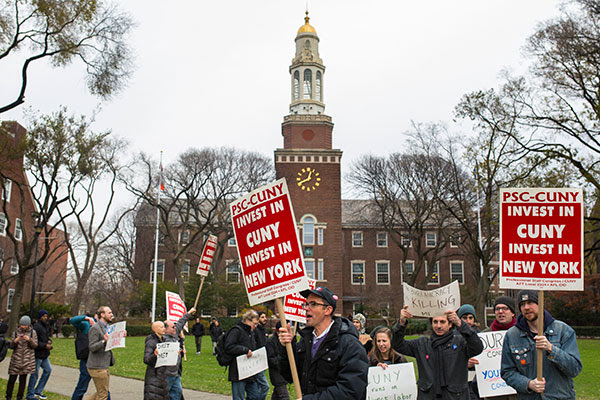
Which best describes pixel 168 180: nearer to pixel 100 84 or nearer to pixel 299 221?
pixel 299 221

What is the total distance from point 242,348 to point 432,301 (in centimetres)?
333

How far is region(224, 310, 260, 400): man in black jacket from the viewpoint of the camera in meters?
8.62

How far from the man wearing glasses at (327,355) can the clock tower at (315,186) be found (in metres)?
48.5

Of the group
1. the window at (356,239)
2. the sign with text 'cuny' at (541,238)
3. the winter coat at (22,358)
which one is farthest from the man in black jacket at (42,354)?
the window at (356,239)

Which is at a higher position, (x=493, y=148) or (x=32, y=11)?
(x=32, y=11)

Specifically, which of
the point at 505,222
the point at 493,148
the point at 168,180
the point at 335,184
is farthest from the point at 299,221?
the point at 505,222

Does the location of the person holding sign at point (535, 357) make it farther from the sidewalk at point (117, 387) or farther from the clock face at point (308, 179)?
the clock face at point (308, 179)

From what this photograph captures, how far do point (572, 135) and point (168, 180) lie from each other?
103ft

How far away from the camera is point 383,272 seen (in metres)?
63.0

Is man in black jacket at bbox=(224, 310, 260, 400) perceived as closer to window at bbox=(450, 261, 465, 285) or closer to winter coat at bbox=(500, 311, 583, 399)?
winter coat at bbox=(500, 311, 583, 399)

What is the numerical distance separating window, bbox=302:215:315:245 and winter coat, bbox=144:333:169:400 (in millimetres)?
45570

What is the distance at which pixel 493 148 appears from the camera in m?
24.7

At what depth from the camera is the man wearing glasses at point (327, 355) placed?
162 inches

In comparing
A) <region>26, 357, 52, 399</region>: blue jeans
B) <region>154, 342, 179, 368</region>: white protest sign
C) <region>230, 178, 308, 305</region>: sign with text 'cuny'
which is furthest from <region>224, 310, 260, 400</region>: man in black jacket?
<region>26, 357, 52, 399</region>: blue jeans
